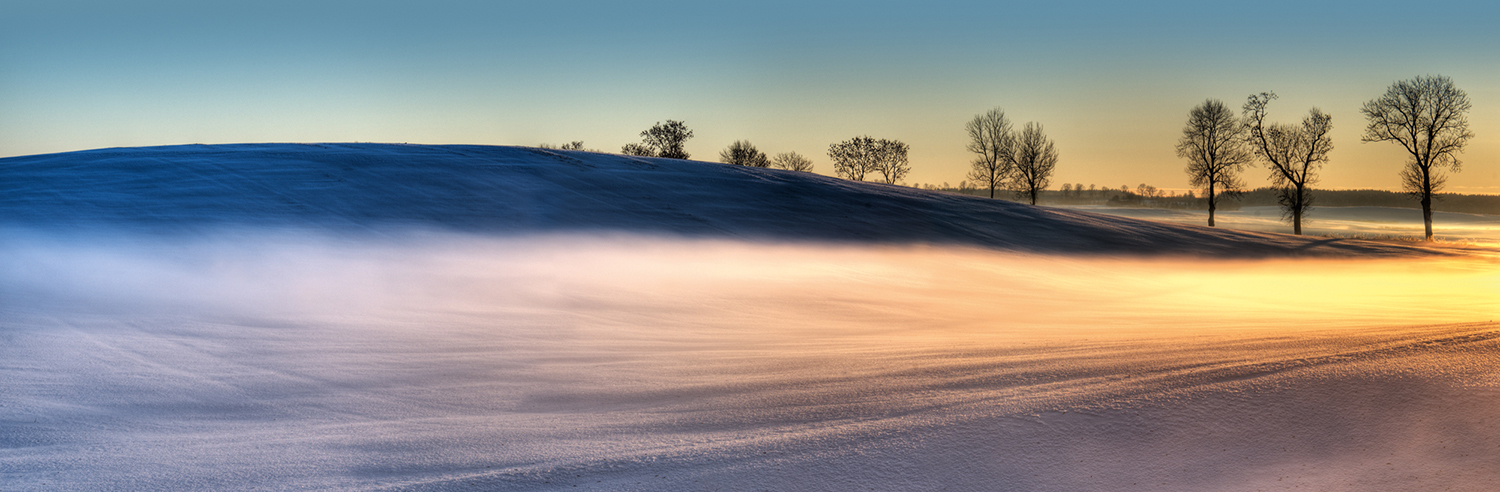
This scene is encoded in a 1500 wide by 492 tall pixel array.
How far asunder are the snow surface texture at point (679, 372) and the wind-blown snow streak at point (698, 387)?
0.03 metres

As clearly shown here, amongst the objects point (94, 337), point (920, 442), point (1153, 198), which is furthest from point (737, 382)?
point (1153, 198)

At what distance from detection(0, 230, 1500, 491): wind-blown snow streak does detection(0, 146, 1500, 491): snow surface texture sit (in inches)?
1.2

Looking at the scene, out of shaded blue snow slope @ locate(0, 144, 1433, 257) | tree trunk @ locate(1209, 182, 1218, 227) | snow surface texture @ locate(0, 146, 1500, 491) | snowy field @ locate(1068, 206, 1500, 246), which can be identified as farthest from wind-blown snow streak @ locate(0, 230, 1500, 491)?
snowy field @ locate(1068, 206, 1500, 246)

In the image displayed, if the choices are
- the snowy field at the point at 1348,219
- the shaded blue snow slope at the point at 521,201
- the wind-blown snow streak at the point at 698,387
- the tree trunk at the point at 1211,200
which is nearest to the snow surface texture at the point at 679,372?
the wind-blown snow streak at the point at 698,387

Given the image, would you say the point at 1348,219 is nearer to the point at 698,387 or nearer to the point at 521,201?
the point at 521,201

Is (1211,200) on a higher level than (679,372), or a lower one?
higher

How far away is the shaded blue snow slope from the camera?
59.8ft

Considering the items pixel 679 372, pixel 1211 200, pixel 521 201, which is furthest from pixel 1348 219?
pixel 679 372

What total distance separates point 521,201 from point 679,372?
1655 cm

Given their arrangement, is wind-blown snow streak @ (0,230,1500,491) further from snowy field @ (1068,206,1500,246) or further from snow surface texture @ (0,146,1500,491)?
snowy field @ (1068,206,1500,246)

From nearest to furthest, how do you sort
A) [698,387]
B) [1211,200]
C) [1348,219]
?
[698,387] → [1211,200] → [1348,219]

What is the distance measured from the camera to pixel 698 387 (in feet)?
19.6

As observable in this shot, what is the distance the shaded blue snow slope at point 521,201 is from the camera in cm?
1822

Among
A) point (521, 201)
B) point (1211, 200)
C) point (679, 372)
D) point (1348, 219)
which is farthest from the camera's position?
point (1348, 219)
